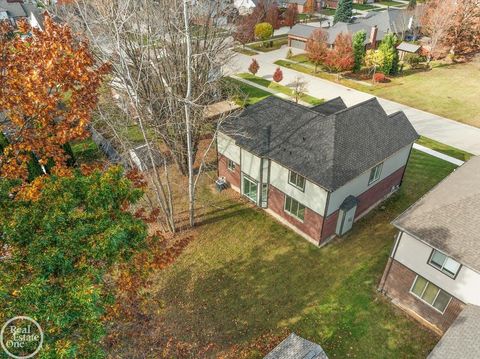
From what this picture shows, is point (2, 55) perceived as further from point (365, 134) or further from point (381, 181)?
point (381, 181)

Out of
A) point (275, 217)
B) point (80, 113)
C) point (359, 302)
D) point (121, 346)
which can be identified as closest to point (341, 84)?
point (275, 217)

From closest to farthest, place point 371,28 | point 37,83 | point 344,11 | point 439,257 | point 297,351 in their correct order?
point 37,83
point 297,351
point 439,257
point 371,28
point 344,11

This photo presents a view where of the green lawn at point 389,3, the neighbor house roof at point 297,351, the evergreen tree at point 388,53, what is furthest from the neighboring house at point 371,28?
the neighbor house roof at point 297,351

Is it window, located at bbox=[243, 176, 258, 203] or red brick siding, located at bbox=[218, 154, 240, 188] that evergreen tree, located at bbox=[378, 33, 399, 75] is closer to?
red brick siding, located at bbox=[218, 154, 240, 188]

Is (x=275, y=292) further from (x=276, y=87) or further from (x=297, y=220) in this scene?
(x=276, y=87)

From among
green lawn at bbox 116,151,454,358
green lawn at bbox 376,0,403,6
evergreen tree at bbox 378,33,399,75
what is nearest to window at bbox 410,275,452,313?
green lawn at bbox 116,151,454,358

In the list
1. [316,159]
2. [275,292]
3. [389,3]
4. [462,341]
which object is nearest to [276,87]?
[316,159]
